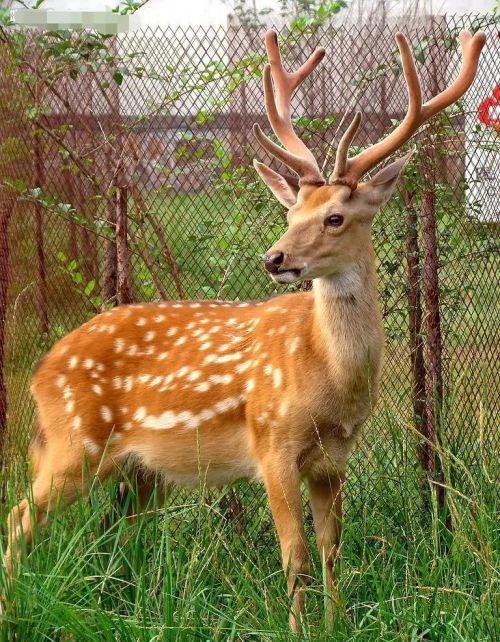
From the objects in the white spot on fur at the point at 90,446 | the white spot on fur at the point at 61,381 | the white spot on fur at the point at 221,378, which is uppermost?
the white spot on fur at the point at 61,381

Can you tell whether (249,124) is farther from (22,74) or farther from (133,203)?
(22,74)

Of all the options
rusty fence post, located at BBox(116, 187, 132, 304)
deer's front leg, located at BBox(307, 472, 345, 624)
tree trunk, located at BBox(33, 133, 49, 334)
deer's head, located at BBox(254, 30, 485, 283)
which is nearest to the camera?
deer's head, located at BBox(254, 30, 485, 283)

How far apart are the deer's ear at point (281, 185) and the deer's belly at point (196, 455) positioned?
92 centimetres

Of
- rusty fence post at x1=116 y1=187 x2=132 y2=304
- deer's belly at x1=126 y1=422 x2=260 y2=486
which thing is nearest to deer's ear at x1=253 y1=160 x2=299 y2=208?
deer's belly at x1=126 y1=422 x2=260 y2=486

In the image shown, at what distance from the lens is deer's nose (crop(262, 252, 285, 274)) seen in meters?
4.26

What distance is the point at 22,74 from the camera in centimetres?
578

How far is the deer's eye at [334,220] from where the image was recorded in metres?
4.51

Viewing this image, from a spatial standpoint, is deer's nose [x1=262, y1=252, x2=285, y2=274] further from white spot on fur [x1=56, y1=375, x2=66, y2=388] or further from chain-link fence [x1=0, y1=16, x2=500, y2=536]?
chain-link fence [x1=0, y1=16, x2=500, y2=536]

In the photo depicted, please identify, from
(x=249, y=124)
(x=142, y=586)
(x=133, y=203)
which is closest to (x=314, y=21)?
(x=249, y=124)

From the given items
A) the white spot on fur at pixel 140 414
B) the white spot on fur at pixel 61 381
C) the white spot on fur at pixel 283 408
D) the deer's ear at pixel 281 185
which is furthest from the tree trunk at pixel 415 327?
the white spot on fur at pixel 61 381

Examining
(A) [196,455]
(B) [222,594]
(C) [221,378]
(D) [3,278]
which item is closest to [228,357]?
(C) [221,378]

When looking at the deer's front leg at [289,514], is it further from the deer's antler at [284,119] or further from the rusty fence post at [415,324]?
the rusty fence post at [415,324]

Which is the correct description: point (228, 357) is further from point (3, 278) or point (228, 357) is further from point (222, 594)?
point (3, 278)

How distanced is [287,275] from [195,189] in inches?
66.1
